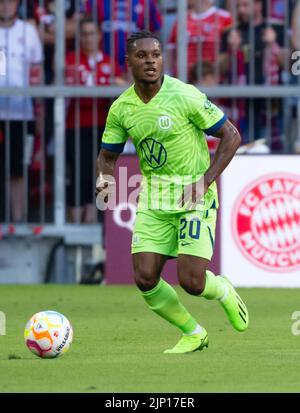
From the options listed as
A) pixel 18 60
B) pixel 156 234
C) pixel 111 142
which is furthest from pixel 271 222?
pixel 156 234

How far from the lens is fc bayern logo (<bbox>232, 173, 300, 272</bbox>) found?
15266 millimetres

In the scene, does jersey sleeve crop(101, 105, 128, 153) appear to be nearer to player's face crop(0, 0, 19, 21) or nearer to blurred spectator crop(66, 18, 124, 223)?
blurred spectator crop(66, 18, 124, 223)

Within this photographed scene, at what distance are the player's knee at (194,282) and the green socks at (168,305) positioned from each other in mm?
137

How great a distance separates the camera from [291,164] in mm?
15359

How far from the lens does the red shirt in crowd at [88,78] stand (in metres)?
16.6

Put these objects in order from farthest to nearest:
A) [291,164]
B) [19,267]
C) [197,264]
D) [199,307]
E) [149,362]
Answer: [19,267], [291,164], [199,307], [197,264], [149,362]

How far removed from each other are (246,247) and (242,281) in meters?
0.39

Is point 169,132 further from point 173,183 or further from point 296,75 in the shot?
point 296,75

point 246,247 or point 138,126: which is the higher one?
point 138,126

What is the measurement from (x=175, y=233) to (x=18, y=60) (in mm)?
7242

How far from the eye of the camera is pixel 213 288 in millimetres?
9703

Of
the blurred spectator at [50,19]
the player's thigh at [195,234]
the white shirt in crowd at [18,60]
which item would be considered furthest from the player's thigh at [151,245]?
the blurred spectator at [50,19]
